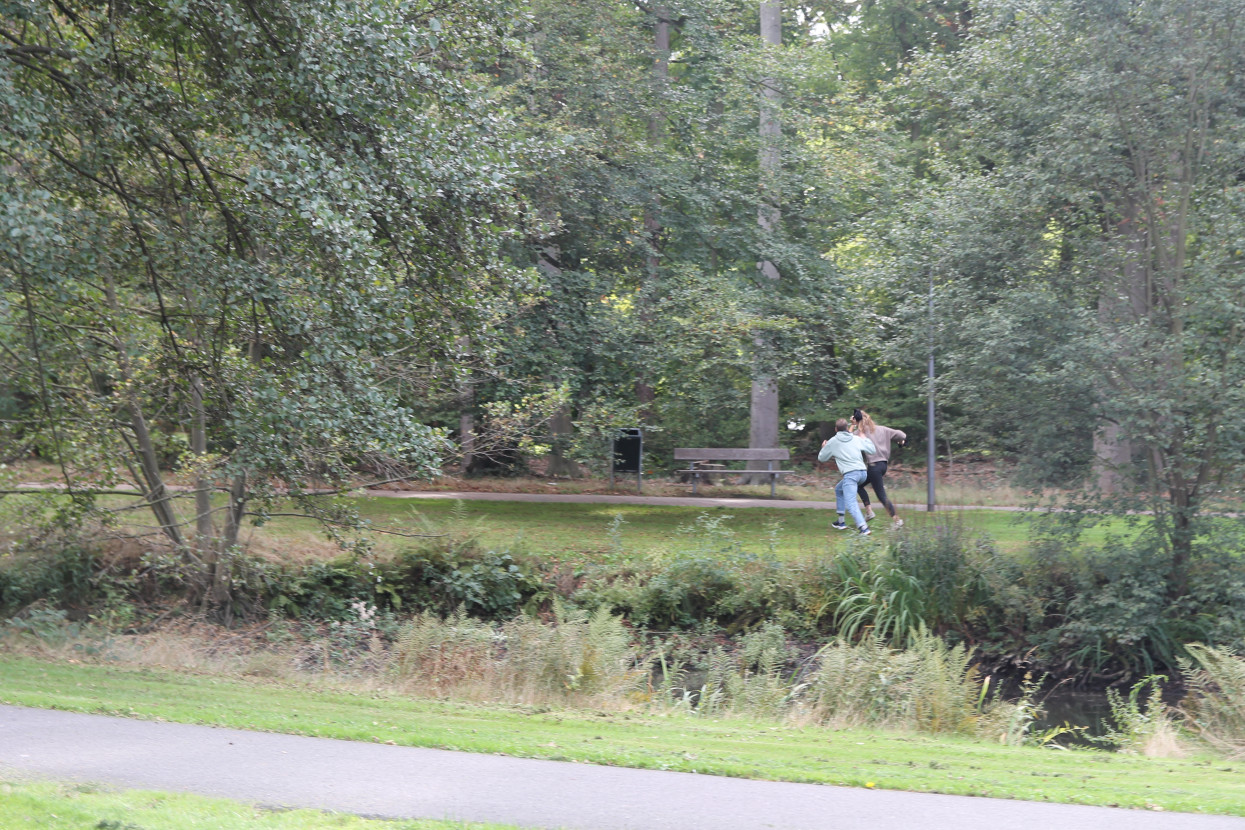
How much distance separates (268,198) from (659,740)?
5613mm

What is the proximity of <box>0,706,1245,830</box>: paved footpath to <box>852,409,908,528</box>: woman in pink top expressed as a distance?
10342 millimetres

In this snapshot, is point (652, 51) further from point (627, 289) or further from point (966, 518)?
point (966, 518)

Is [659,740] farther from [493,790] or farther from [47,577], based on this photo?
[47,577]

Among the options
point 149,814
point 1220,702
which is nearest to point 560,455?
point 1220,702

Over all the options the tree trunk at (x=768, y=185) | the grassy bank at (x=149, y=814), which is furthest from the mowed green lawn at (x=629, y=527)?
the grassy bank at (x=149, y=814)

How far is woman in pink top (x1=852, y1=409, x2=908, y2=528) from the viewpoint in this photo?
16844 mm

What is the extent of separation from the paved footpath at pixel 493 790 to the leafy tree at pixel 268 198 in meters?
3.83

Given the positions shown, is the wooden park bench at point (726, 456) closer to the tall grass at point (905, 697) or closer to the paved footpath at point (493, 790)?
the tall grass at point (905, 697)

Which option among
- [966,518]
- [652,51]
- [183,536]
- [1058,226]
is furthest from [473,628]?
[652,51]

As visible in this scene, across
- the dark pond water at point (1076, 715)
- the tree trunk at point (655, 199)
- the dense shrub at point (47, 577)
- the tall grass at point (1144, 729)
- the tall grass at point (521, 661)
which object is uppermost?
the tree trunk at point (655, 199)

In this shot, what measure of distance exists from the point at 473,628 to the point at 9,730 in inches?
270

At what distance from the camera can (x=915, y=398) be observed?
1105 inches

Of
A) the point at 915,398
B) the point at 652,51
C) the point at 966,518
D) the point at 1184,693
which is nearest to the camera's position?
the point at 1184,693

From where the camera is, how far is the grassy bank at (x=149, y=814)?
5.39m
